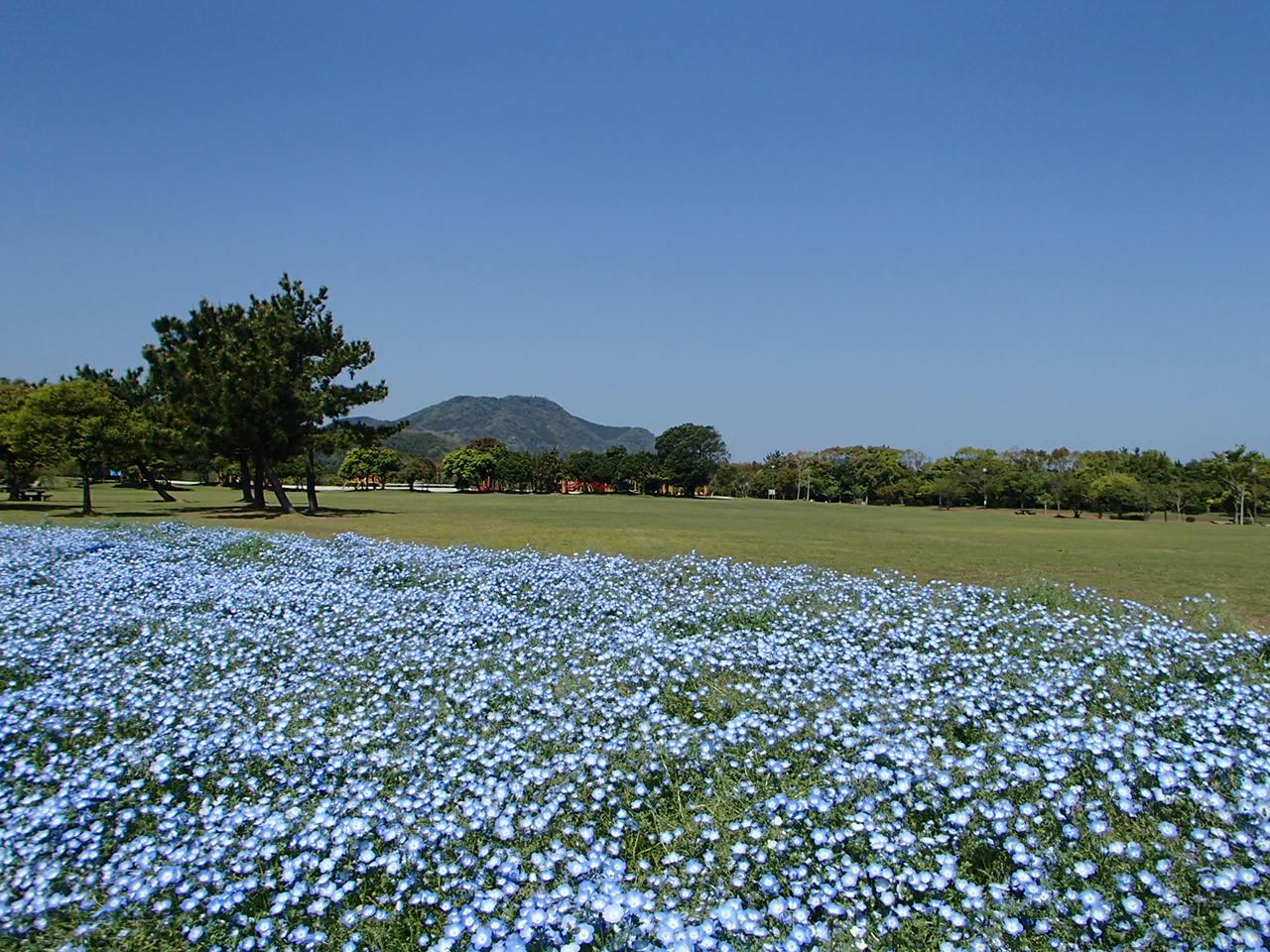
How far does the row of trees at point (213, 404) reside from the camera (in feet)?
103

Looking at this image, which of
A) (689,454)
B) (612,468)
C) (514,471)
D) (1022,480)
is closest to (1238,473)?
(1022,480)

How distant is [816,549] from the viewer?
2017 centimetres

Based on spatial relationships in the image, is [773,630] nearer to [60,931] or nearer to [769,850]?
[769,850]

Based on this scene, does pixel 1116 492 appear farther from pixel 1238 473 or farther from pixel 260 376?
pixel 260 376

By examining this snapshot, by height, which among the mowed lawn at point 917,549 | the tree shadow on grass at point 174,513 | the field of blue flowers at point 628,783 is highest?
the mowed lawn at point 917,549

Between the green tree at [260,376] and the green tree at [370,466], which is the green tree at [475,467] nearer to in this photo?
the green tree at [370,466]

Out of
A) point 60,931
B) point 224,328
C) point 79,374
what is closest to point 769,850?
point 60,931

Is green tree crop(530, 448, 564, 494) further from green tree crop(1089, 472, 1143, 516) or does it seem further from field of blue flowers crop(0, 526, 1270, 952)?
field of blue flowers crop(0, 526, 1270, 952)

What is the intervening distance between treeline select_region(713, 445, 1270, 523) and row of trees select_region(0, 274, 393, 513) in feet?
223

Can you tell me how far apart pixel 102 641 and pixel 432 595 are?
4024 mm

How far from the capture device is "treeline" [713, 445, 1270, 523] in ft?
221

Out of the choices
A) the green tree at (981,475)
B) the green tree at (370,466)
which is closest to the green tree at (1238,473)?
the green tree at (981,475)

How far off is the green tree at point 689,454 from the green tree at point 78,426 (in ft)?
244

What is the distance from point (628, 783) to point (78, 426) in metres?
35.0
